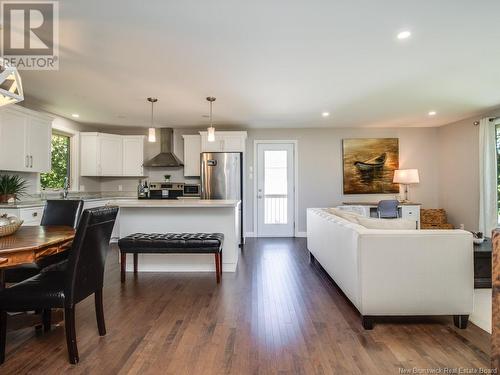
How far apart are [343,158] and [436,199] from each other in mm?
2259

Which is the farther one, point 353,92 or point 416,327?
point 353,92

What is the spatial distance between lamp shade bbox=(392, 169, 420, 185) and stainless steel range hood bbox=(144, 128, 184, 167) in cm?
455

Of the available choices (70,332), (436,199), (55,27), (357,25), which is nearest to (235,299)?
(70,332)

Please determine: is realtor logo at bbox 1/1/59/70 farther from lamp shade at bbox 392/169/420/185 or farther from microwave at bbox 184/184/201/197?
lamp shade at bbox 392/169/420/185

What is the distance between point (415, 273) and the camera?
6.92 feet

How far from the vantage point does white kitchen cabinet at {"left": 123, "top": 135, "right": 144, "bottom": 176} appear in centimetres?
599

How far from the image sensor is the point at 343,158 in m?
6.14

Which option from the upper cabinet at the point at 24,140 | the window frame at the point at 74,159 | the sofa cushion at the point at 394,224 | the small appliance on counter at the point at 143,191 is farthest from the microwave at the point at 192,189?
the sofa cushion at the point at 394,224

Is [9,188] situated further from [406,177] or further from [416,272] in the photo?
[406,177]

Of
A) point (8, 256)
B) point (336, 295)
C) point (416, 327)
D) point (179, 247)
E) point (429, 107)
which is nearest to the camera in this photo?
point (8, 256)

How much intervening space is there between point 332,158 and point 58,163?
18.0ft

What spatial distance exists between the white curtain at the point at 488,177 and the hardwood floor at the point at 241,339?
3.63m

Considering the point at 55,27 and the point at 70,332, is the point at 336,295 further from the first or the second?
the point at 55,27

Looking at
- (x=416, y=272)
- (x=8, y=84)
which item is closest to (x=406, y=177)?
(x=416, y=272)
